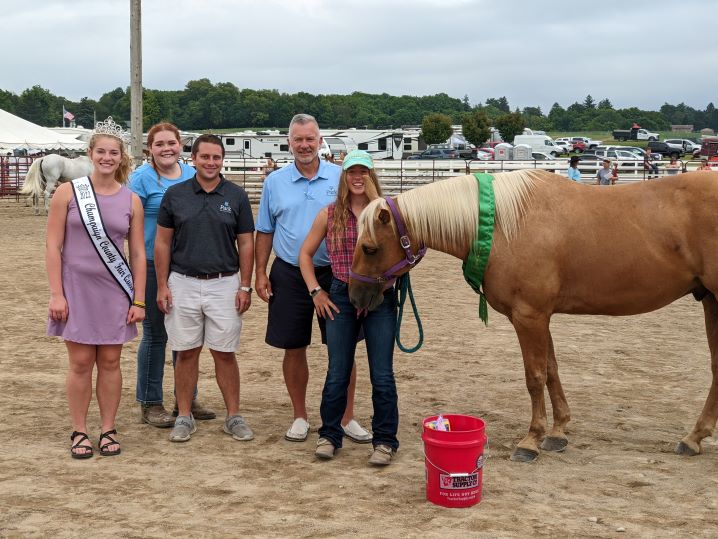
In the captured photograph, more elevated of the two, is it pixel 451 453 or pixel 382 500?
pixel 451 453

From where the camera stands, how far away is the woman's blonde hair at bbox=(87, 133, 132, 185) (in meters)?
4.29

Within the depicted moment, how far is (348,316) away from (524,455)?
4.01ft

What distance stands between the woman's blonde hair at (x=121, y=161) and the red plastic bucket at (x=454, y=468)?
2.22 metres

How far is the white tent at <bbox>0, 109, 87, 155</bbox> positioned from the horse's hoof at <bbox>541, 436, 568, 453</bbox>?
36059 mm

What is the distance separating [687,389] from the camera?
567 cm

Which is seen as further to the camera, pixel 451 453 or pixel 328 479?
pixel 328 479

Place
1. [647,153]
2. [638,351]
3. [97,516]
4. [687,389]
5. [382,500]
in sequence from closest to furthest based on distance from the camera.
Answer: [97,516] < [382,500] < [687,389] < [638,351] < [647,153]

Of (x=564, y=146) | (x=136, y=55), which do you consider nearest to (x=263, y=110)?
(x=564, y=146)

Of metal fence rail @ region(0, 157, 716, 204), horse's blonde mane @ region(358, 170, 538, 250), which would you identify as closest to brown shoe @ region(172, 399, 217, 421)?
horse's blonde mane @ region(358, 170, 538, 250)

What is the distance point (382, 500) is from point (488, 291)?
4.36ft

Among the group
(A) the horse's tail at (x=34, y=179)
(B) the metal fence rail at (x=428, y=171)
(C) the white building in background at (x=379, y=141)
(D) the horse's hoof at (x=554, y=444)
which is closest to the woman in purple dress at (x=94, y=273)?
(D) the horse's hoof at (x=554, y=444)

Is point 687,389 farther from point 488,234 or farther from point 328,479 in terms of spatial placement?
point 328,479

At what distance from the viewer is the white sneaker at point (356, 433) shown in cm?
464

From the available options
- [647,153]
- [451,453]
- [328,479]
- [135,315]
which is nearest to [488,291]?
[451,453]
